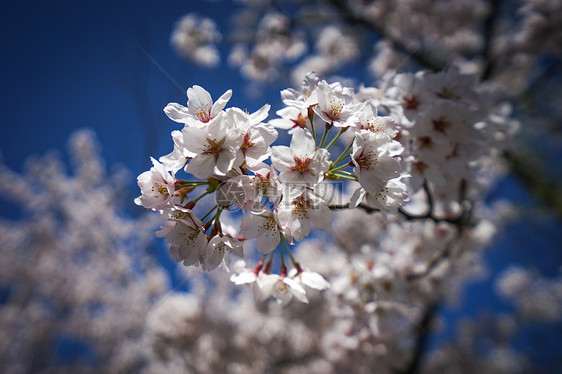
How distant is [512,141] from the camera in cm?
214

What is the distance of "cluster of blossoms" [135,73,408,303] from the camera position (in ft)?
3.00

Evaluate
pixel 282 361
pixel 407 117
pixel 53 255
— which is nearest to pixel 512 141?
pixel 407 117

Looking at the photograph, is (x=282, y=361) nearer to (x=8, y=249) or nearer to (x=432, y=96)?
(x=432, y=96)

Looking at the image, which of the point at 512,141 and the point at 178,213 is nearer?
the point at 178,213

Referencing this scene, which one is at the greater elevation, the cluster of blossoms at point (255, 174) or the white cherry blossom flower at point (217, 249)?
the cluster of blossoms at point (255, 174)

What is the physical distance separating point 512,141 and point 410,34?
3.46 m

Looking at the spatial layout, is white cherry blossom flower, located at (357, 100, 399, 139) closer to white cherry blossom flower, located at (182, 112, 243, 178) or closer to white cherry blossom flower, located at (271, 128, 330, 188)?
white cherry blossom flower, located at (271, 128, 330, 188)

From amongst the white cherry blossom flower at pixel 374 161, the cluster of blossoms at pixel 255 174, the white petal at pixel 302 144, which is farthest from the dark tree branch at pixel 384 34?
the white petal at pixel 302 144

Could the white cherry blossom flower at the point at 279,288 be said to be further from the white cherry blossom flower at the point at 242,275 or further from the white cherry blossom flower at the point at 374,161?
the white cherry blossom flower at the point at 374,161

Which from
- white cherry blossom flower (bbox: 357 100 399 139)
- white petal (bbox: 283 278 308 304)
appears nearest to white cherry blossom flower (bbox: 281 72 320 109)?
white cherry blossom flower (bbox: 357 100 399 139)

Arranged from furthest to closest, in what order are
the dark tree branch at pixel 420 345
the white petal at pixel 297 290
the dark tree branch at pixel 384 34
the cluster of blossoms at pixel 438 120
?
the dark tree branch at pixel 420 345 < the dark tree branch at pixel 384 34 < the cluster of blossoms at pixel 438 120 < the white petal at pixel 297 290

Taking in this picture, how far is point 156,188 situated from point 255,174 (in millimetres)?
363

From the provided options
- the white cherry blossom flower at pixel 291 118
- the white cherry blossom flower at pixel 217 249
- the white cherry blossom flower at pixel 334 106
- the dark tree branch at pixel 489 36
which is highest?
the dark tree branch at pixel 489 36

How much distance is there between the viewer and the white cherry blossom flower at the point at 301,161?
0.92m
